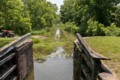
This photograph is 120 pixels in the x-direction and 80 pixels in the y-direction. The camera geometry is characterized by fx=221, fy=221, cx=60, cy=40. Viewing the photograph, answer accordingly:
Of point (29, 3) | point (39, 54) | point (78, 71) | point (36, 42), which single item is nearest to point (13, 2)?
point (39, 54)

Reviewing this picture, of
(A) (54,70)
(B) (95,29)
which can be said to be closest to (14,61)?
(A) (54,70)

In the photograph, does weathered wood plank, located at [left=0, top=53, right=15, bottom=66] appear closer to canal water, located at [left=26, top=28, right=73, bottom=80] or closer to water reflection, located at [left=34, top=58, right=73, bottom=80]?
canal water, located at [left=26, top=28, right=73, bottom=80]

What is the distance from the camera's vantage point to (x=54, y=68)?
52.1ft

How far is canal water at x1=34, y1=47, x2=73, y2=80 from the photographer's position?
1401 cm

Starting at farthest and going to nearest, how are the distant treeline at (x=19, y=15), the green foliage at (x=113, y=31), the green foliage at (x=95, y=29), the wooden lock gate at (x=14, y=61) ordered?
the green foliage at (x=95, y=29) < the green foliage at (x=113, y=31) < the distant treeline at (x=19, y=15) < the wooden lock gate at (x=14, y=61)

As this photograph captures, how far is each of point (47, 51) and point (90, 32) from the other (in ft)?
46.2

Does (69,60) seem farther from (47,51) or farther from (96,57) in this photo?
(96,57)

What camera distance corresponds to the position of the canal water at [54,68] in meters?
14.0

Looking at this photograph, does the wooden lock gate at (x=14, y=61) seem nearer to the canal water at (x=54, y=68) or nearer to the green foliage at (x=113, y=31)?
the canal water at (x=54, y=68)

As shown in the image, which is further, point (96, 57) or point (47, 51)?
point (47, 51)

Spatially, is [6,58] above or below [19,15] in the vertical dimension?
below

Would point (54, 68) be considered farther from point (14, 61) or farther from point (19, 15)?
point (19, 15)

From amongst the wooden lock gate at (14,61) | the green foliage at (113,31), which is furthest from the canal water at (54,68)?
the green foliage at (113,31)

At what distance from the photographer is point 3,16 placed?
18.6 metres
